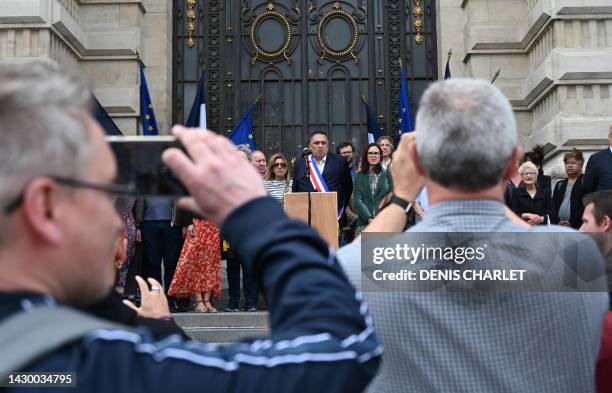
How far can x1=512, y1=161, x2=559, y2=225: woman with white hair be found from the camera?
939 cm

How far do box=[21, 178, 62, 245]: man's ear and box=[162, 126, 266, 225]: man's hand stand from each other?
222 mm

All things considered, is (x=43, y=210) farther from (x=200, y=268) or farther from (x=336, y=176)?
(x=336, y=176)

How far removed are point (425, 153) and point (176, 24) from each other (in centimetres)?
1217

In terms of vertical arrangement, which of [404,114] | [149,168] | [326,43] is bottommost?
[149,168]

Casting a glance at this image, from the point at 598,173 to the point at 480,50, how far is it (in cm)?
434

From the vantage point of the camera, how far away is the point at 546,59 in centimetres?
1175

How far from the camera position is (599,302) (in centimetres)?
216

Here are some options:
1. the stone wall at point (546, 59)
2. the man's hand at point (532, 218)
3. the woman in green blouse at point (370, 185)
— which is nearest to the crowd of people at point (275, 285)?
the man's hand at point (532, 218)

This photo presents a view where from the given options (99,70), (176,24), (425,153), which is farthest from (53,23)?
(425,153)

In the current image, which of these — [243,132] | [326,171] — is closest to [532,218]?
[326,171]

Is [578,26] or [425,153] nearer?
[425,153]

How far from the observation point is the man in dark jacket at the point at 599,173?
356 inches

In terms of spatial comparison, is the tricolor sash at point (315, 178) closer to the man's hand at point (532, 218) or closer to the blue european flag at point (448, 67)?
the man's hand at point (532, 218)

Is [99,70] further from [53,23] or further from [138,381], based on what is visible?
[138,381]
